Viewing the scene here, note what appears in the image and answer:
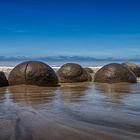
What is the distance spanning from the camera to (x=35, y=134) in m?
3.11

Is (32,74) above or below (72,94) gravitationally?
above

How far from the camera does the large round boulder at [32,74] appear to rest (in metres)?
11.3

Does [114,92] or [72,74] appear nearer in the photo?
[114,92]

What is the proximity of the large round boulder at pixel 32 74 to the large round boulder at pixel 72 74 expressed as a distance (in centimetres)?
312

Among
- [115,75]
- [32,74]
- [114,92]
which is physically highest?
[32,74]

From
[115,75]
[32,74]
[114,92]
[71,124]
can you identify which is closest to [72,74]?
[115,75]

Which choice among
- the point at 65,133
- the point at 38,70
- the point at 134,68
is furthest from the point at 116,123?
the point at 134,68

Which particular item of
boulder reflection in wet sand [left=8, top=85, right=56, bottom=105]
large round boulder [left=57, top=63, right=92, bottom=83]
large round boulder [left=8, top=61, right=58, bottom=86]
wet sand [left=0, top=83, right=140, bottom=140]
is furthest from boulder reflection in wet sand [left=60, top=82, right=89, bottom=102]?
large round boulder [left=57, top=63, right=92, bottom=83]

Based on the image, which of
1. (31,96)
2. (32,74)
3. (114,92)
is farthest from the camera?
(32,74)

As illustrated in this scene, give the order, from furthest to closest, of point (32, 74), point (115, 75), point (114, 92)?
1. point (115, 75)
2. point (32, 74)
3. point (114, 92)

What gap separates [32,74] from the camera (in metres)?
11.2

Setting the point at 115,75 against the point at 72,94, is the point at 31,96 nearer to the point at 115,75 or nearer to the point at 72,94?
the point at 72,94

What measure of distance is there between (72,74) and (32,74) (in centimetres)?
379

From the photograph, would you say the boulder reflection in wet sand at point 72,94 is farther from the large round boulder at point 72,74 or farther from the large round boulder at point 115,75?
the large round boulder at point 72,74
